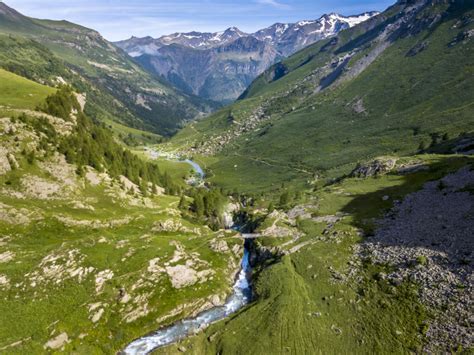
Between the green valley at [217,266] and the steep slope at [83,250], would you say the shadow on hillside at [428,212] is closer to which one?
the green valley at [217,266]

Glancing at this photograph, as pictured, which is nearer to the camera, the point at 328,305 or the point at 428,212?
the point at 328,305

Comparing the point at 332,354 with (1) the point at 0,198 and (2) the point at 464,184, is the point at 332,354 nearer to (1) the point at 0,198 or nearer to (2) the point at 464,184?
(2) the point at 464,184

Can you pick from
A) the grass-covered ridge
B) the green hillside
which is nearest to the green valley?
the grass-covered ridge

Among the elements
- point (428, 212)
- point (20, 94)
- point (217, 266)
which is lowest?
point (217, 266)

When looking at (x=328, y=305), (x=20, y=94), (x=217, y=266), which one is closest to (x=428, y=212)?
(x=328, y=305)

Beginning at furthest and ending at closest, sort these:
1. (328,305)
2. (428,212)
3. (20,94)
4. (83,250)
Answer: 1. (20,94)
2. (428,212)
3. (83,250)
4. (328,305)

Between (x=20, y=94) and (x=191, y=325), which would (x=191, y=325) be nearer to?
(x=191, y=325)

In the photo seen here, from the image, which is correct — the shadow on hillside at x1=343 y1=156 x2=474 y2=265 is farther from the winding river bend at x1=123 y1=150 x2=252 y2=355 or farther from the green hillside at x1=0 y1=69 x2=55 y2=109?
the green hillside at x1=0 y1=69 x2=55 y2=109

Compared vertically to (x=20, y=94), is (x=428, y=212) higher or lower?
lower
